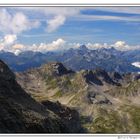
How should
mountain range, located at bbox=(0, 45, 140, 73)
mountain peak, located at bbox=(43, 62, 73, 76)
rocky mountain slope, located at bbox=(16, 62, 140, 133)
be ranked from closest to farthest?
mountain range, located at bbox=(0, 45, 140, 73) < rocky mountain slope, located at bbox=(16, 62, 140, 133) < mountain peak, located at bbox=(43, 62, 73, 76)

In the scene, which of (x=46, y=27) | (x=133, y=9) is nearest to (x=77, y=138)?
(x=133, y=9)

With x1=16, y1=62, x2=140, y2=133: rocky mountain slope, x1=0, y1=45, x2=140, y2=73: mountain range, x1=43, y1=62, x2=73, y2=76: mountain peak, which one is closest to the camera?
x1=0, y1=45, x2=140, y2=73: mountain range

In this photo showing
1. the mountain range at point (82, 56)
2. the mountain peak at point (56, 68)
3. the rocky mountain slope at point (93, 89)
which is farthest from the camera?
the mountain peak at point (56, 68)

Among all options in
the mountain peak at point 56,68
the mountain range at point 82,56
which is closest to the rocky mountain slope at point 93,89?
the mountain peak at point 56,68

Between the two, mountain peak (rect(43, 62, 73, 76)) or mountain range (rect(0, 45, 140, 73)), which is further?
mountain peak (rect(43, 62, 73, 76))

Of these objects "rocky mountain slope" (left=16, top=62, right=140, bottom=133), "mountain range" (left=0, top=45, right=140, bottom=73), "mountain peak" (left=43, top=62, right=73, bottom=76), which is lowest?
"rocky mountain slope" (left=16, top=62, right=140, bottom=133)

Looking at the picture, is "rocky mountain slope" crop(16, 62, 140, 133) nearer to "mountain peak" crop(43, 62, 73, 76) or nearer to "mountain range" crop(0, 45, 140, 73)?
"mountain peak" crop(43, 62, 73, 76)

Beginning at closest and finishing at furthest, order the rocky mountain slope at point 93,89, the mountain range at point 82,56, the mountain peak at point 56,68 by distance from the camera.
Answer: the mountain range at point 82,56 < the rocky mountain slope at point 93,89 < the mountain peak at point 56,68

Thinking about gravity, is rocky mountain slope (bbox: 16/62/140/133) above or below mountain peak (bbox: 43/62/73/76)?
below

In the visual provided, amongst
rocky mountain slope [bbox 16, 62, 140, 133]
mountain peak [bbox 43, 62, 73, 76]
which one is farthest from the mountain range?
mountain peak [bbox 43, 62, 73, 76]

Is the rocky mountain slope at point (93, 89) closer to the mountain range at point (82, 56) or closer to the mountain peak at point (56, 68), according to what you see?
the mountain peak at point (56, 68)

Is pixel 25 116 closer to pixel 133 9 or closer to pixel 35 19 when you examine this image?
pixel 35 19
